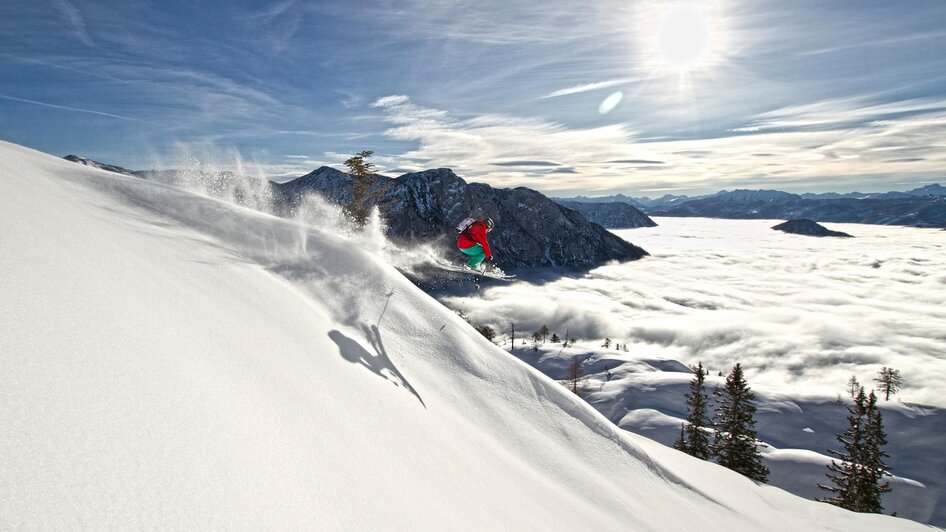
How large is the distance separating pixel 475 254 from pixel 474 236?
0.91m

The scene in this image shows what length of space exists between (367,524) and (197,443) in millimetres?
1826

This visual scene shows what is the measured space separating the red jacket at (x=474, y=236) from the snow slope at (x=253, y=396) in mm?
8120

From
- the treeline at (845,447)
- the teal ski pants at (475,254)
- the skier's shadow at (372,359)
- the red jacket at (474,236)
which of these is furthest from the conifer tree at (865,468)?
the skier's shadow at (372,359)

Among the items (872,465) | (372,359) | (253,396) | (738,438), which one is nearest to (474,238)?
(372,359)

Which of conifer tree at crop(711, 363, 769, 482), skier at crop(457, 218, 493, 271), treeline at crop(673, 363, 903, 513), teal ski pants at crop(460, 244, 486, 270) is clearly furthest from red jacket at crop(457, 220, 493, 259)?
conifer tree at crop(711, 363, 769, 482)

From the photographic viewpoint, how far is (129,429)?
10.2 ft

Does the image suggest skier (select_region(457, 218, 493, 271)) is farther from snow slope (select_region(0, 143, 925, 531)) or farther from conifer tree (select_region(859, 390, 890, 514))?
conifer tree (select_region(859, 390, 890, 514))

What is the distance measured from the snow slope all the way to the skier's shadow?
0.24 feet

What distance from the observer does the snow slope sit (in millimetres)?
2865

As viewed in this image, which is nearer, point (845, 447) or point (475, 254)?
point (475, 254)

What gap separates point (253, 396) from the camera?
15.4 ft

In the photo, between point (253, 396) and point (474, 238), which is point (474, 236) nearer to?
point (474, 238)

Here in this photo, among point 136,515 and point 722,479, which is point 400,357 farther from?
point 722,479

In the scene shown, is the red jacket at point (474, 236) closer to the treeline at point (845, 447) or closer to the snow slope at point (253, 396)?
the snow slope at point (253, 396)
